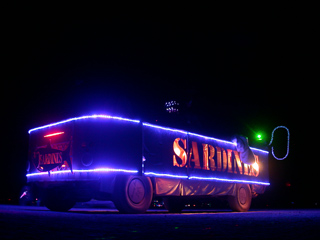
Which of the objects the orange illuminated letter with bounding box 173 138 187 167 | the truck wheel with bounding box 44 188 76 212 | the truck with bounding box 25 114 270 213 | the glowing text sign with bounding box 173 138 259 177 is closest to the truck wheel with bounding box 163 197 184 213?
the truck with bounding box 25 114 270 213

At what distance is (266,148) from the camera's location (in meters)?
19.8

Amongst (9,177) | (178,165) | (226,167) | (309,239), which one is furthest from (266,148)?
(9,177)

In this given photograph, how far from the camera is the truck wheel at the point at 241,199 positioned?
16.7 m

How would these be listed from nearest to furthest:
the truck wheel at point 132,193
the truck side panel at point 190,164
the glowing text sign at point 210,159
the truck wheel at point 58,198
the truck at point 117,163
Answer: the truck wheel at point 132,193 < the truck at point 117,163 < the truck wheel at point 58,198 < the truck side panel at point 190,164 < the glowing text sign at point 210,159

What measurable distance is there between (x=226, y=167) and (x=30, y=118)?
50.6ft

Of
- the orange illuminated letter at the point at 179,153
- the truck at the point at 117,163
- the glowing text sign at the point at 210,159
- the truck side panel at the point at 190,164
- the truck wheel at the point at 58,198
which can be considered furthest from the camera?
the glowing text sign at the point at 210,159

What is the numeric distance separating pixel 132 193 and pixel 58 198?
282 centimetres

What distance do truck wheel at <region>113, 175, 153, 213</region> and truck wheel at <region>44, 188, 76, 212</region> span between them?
1591 mm

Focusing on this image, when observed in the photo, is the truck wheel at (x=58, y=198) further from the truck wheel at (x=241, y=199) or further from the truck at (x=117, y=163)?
the truck wheel at (x=241, y=199)

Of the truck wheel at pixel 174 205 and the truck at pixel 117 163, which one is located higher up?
the truck at pixel 117 163

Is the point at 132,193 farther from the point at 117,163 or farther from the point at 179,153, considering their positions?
the point at 179,153

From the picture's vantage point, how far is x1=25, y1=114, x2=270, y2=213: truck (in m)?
11.6

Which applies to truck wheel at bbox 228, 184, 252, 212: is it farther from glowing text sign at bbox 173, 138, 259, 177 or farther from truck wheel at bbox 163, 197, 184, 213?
truck wheel at bbox 163, 197, 184, 213

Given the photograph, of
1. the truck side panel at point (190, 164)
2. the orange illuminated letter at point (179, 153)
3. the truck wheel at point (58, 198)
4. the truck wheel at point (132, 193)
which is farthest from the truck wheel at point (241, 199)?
the truck wheel at point (58, 198)
